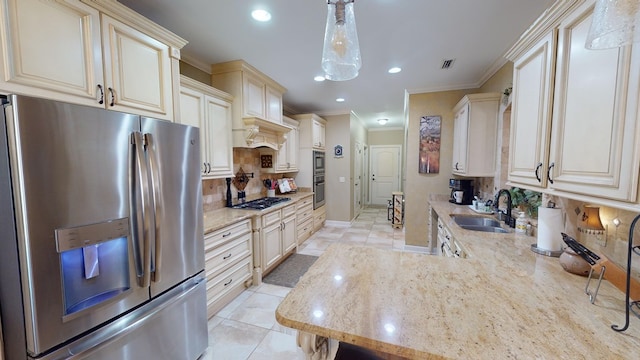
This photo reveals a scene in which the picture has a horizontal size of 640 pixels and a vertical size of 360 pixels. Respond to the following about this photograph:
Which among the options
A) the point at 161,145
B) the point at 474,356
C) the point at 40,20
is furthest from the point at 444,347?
the point at 40,20

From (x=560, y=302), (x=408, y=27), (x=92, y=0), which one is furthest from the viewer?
(x=408, y=27)

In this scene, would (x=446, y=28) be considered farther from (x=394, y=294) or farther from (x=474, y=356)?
(x=474, y=356)

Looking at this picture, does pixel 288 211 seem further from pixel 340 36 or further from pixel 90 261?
pixel 340 36

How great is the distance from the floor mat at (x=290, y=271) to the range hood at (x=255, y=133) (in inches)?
69.2

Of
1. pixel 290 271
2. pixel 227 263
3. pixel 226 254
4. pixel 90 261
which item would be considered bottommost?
pixel 290 271

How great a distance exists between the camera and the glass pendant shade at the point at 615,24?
2.34 ft

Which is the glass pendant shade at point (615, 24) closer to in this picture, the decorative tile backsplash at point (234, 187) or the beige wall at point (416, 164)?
the decorative tile backsplash at point (234, 187)

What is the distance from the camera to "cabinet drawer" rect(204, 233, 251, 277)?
2.20m

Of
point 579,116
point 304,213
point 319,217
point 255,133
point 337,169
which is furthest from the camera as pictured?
point 337,169

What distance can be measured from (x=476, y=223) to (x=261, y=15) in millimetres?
2896

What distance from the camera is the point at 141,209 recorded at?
1321mm

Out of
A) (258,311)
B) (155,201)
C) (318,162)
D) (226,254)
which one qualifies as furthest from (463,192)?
(155,201)

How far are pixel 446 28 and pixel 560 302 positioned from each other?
2.16m

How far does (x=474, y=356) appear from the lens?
69 cm
